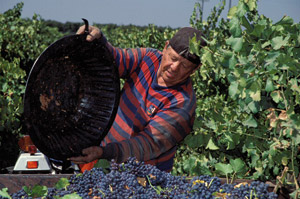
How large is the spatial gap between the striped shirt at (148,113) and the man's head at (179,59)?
11cm

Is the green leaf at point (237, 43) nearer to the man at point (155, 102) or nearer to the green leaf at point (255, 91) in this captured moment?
the green leaf at point (255, 91)

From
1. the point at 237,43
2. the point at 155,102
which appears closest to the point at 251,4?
the point at 237,43

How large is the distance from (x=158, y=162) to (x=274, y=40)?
55.3 inches

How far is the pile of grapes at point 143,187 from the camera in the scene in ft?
5.26

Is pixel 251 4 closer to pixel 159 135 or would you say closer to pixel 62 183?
pixel 159 135

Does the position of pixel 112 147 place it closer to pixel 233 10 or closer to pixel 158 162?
pixel 158 162

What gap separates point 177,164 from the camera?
13.3ft

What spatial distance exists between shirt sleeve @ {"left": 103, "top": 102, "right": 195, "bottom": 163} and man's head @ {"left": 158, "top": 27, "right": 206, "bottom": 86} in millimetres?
230

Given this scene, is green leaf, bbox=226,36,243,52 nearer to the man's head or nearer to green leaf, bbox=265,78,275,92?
green leaf, bbox=265,78,275,92

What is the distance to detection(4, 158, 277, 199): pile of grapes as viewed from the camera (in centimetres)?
160

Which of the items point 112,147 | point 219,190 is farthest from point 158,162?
point 219,190

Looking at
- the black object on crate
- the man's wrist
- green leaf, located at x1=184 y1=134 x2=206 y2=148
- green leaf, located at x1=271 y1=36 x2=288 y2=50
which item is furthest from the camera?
green leaf, located at x1=184 y1=134 x2=206 y2=148

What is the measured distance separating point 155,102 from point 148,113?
9 cm

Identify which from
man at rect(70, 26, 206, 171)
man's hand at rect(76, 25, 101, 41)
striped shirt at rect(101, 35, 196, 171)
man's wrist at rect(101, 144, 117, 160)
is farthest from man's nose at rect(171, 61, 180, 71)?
man's wrist at rect(101, 144, 117, 160)
